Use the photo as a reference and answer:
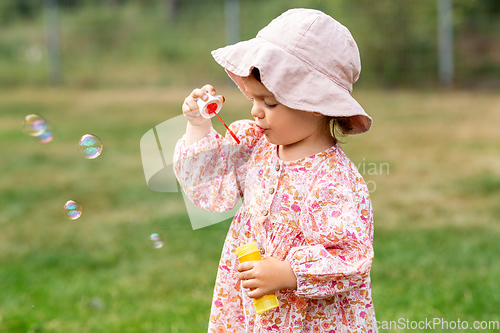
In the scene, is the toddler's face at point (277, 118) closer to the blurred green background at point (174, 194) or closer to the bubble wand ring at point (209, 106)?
the bubble wand ring at point (209, 106)

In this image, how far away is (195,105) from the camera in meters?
1.59

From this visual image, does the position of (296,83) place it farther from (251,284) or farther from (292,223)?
(251,284)

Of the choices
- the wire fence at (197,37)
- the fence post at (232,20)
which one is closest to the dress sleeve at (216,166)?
the wire fence at (197,37)

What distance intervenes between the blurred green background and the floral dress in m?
0.66

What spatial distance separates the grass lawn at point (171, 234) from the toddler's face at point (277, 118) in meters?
0.29

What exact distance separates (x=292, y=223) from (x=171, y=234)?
2.36 m

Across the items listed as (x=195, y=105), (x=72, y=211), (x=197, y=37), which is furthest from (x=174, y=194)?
(x=197, y=37)

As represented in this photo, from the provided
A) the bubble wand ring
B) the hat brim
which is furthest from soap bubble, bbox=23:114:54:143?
the hat brim

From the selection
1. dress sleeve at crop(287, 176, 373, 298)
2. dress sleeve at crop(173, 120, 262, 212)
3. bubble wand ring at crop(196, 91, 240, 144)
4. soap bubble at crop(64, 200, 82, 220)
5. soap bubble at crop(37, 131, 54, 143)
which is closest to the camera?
dress sleeve at crop(287, 176, 373, 298)

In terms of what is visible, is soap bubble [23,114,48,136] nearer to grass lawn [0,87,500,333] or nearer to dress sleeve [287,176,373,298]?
grass lawn [0,87,500,333]

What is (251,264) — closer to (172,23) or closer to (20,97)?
(20,97)

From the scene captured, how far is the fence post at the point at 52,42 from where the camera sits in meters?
9.73

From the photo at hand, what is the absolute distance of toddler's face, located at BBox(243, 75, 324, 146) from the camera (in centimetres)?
156

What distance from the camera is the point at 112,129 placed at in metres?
6.80
